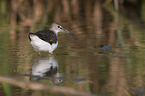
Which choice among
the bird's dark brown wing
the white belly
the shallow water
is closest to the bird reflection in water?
the shallow water

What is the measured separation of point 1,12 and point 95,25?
550 centimetres

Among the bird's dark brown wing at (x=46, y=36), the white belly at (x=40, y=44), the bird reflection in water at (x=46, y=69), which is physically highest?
the bird's dark brown wing at (x=46, y=36)

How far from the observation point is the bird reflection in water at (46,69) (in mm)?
5090

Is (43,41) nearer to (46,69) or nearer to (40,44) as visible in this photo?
(40,44)

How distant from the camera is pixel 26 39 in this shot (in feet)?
29.6

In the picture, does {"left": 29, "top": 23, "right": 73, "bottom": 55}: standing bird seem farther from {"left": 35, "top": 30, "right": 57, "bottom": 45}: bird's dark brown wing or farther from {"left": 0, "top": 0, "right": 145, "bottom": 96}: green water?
{"left": 0, "top": 0, "right": 145, "bottom": 96}: green water

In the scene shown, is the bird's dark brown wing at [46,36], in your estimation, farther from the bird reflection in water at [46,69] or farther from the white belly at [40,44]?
the bird reflection in water at [46,69]

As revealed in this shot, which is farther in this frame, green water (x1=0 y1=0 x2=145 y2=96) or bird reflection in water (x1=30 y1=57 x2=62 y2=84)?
bird reflection in water (x1=30 y1=57 x2=62 y2=84)

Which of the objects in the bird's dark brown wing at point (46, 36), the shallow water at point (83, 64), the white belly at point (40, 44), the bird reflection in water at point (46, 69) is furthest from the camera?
the bird's dark brown wing at point (46, 36)

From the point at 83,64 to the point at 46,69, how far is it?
83cm

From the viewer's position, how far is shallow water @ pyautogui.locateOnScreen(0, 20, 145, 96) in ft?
15.1

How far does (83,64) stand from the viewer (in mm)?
6094

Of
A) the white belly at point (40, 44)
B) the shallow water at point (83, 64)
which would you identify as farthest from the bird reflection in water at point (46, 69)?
the white belly at point (40, 44)

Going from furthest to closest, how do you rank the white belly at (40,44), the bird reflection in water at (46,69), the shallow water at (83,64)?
1. the white belly at (40,44)
2. the bird reflection in water at (46,69)
3. the shallow water at (83,64)
